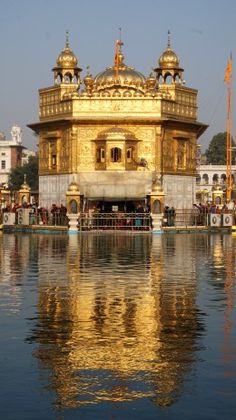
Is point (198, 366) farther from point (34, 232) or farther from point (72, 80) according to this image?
point (72, 80)

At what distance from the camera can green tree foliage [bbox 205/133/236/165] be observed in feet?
429

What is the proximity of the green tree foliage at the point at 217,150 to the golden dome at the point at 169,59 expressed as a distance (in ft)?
243

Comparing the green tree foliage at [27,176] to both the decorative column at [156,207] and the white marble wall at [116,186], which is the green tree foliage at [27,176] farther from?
the decorative column at [156,207]

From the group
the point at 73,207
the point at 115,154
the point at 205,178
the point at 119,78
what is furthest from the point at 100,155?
the point at 205,178

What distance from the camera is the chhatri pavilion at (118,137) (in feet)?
167

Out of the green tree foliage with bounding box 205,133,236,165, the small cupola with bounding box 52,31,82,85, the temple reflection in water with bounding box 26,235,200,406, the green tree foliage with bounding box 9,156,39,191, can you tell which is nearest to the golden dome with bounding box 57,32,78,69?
the small cupola with bounding box 52,31,82,85

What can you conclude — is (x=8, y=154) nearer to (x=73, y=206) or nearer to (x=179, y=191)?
(x=179, y=191)

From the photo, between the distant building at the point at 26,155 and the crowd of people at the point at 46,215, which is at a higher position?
the distant building at the point at 26,155

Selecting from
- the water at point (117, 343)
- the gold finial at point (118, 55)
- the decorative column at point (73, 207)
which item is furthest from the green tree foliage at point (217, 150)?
the water at point (117, 343)

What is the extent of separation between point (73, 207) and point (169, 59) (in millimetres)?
15915

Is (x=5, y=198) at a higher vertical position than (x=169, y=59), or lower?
lower

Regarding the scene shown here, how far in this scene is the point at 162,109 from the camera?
2037 inches

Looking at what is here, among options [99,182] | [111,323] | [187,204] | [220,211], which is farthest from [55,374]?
[187,204]

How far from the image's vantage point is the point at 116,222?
43.2 metres
